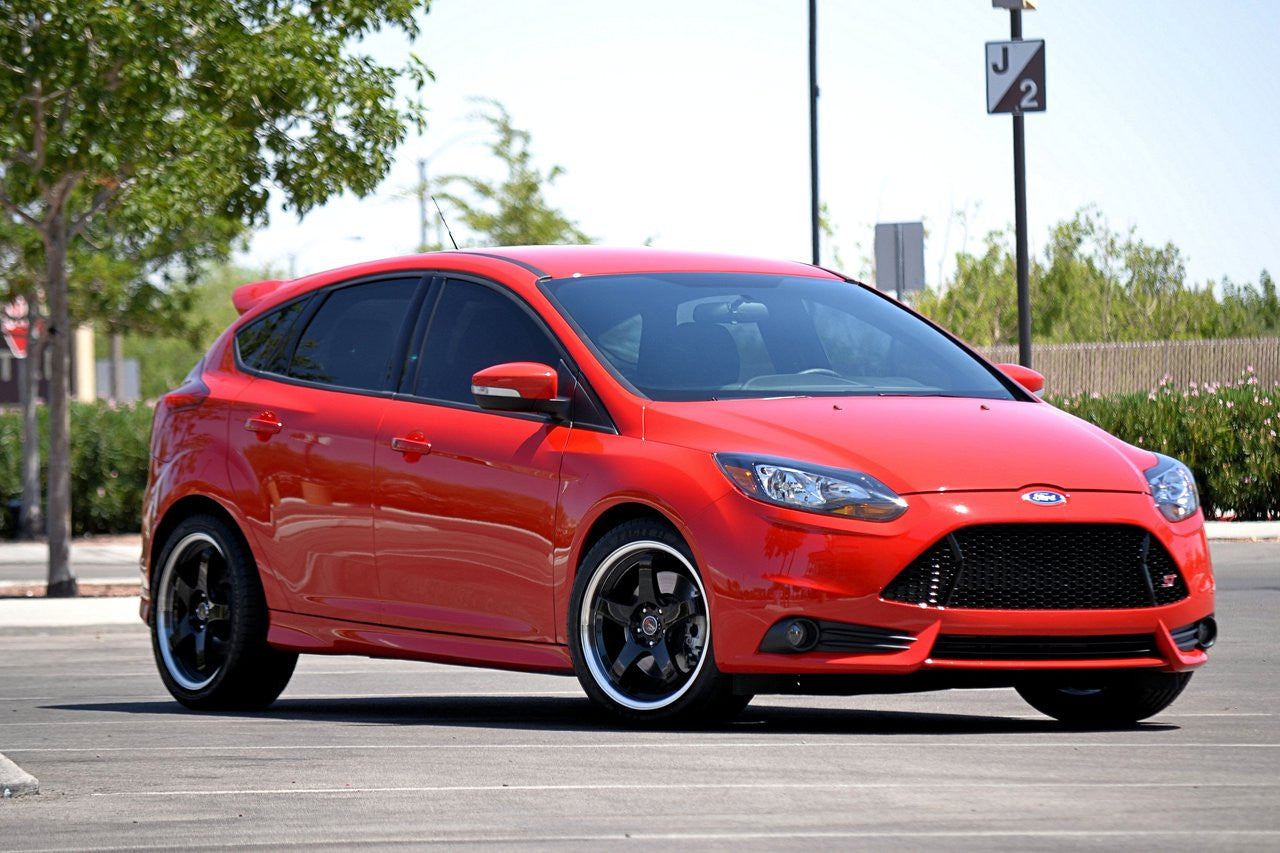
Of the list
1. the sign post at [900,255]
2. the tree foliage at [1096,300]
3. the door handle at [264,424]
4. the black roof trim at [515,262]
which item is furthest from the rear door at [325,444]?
the tree foliage at [1096,300]

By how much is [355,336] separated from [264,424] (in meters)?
0.52

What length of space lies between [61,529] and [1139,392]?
50.1 ft

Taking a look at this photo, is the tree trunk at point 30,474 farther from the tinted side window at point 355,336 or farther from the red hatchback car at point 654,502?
the tinted side window at point 355,336

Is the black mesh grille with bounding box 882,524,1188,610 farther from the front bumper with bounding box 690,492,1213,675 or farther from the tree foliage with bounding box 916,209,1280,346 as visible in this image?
the tree foliage with bounding box 916,209,1280,346

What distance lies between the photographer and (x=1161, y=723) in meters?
8.48

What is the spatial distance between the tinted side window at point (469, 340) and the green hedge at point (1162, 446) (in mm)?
20455

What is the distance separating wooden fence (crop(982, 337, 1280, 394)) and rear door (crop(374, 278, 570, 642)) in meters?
24.5

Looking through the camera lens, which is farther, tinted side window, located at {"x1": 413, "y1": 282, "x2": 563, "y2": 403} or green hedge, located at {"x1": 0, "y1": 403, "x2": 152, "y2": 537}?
green hedge, located at {"x1": 0, "y1": 403, "x2": 152, "y2": 537}

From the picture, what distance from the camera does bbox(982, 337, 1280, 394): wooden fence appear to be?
33.1m

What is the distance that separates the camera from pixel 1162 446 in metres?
29.0

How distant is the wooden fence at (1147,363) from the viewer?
33.1 metres

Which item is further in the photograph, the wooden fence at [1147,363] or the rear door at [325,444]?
the wooden fence at [1147,363]

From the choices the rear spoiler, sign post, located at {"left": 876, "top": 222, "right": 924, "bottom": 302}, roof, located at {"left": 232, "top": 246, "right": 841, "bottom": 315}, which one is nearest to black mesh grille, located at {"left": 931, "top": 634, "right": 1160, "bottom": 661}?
roof, located at {"left": 232, "top": 246, "right": 841, "bottom": 315}

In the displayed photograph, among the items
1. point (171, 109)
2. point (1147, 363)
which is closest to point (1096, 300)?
point (1147, 363)
